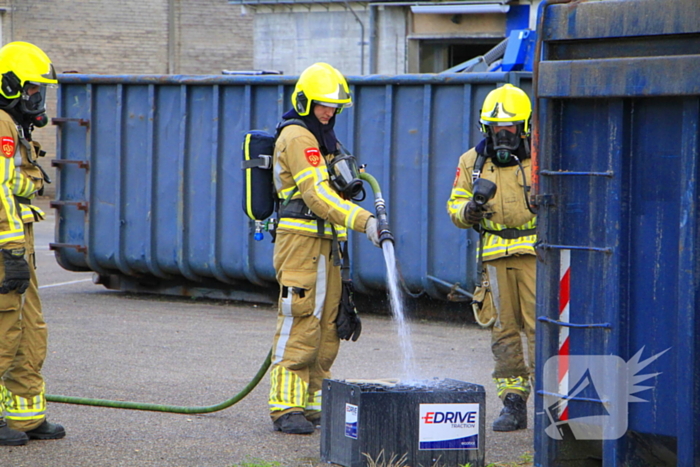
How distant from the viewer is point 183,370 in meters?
7.17

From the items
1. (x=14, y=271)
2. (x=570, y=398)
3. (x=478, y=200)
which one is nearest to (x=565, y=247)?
(x=570, y=398)

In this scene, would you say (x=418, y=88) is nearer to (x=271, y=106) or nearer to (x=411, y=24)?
(x=271, y=106)

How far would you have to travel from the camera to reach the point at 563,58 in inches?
147

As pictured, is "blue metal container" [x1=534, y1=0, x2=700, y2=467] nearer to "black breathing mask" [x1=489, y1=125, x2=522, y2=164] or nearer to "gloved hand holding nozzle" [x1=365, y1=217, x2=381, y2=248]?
"gloved hand holding nozzle" [x1=365, y1=217, x2=381, y2=248]

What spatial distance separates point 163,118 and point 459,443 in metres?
6.23

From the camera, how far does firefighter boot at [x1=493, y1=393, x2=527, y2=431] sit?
5609 mm

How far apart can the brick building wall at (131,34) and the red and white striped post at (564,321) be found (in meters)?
20.0

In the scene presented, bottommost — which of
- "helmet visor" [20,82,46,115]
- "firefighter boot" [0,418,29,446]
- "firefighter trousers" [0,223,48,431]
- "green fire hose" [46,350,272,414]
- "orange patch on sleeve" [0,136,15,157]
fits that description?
"firefighter boot" [0,418,29,446]

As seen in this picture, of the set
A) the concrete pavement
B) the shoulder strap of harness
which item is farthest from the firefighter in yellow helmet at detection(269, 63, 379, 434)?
the shoulder strap of harness

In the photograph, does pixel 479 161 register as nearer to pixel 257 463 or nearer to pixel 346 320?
pixel 346 320

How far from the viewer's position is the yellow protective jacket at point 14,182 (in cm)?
486

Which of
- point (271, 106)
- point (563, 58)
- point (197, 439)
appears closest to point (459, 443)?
point (197, 439)

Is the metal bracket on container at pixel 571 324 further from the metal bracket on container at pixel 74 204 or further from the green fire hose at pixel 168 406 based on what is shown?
the metal bracket on container at pixel 74 204

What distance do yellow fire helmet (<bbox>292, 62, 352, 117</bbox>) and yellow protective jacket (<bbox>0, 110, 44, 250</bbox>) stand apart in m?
1.44
